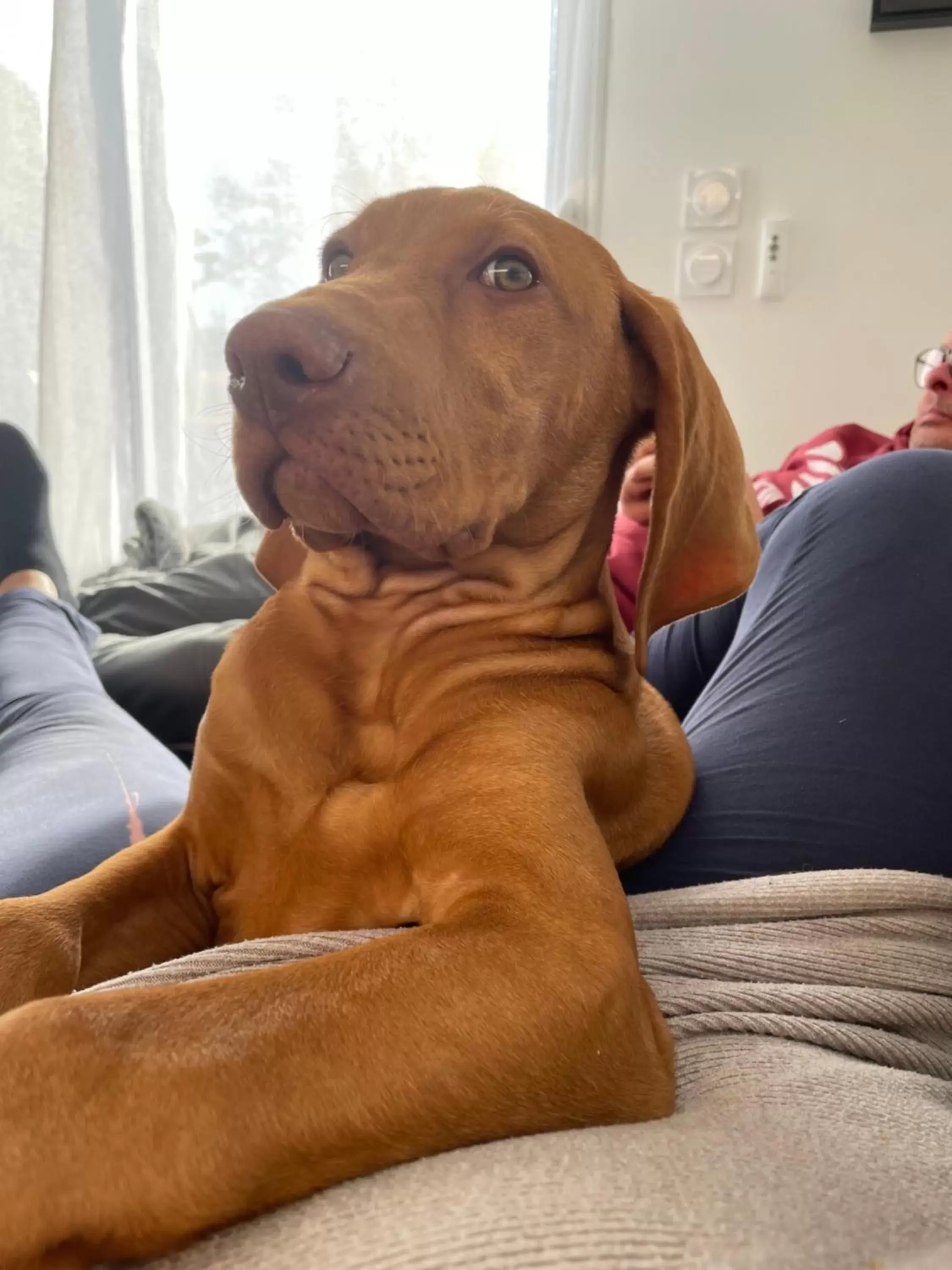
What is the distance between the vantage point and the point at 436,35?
360cm

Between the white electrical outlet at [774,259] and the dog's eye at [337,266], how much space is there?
2.54 m

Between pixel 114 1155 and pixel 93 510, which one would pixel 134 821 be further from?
pixel 93 510

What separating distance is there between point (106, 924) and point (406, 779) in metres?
0.41

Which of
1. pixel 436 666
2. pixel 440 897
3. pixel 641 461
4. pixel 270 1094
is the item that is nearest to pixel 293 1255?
pixel 270 1094

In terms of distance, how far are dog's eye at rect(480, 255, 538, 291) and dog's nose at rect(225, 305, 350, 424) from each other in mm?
331

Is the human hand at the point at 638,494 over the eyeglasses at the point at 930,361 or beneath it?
beneath

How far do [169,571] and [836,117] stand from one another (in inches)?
113

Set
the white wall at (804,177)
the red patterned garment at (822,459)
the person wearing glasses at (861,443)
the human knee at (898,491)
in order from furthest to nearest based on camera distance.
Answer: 1. the white wall at (804,177)
2. the red patterned garment at (822,459)
3. the person wearing glasses at (861,443)
4. the human knee at (898,491)

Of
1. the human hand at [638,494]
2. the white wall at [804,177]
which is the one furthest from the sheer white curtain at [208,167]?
the human hand at [638,494]

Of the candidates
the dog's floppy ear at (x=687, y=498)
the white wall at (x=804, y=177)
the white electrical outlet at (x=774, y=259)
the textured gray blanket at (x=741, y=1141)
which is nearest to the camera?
the textured gray blanket at (x=741, y=1141)

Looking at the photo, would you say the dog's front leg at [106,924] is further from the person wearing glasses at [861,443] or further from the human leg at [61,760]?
the person wearing glasses at [861,443]

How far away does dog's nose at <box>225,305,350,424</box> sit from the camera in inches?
37.2

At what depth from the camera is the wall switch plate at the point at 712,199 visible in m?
3.50

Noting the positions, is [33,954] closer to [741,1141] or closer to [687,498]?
[741,1141]
